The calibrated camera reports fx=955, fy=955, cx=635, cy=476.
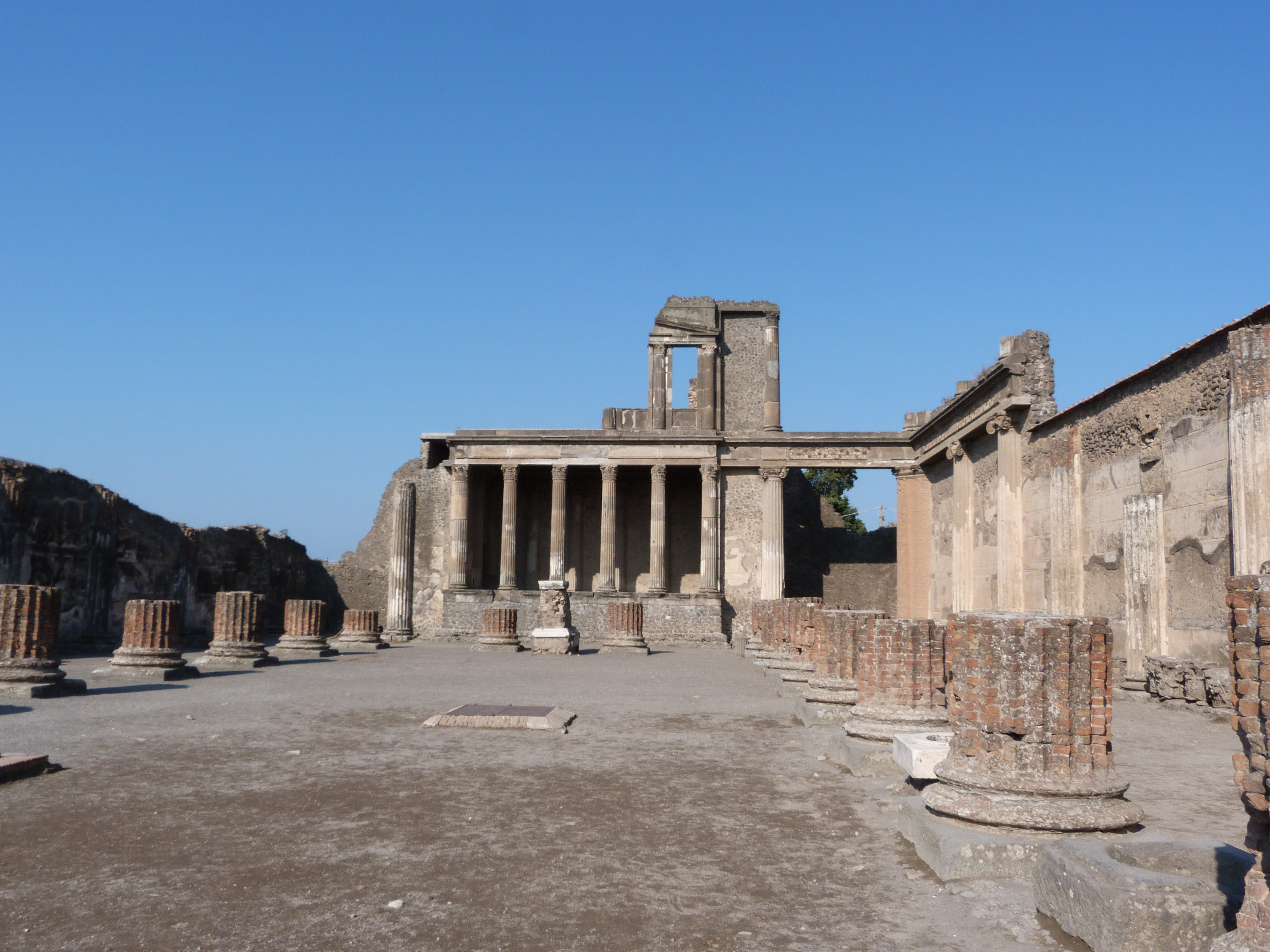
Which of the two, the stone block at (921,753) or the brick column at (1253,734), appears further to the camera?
the stone block at (921,753)

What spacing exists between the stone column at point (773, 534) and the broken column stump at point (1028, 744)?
2237 centimetres

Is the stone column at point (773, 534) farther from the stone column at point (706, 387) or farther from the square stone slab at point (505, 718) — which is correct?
the square stone slab at point (505, 718)

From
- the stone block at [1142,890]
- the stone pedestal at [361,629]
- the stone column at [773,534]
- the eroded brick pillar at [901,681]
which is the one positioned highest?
the stone column at [773,534]

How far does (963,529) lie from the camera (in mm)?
21812

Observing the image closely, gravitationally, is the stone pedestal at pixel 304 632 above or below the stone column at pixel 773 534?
below

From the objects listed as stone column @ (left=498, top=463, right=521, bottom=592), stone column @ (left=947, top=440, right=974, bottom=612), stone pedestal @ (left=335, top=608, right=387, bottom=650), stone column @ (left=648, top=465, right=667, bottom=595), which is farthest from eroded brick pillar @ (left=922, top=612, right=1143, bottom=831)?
stone column @ (left=498, top=463, right=521, bottom=592)

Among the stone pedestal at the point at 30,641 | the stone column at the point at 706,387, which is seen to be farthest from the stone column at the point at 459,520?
the stone pedestal at the point at 30,641

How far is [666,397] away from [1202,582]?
19.8 metres

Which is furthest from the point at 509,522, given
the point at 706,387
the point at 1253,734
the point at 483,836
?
the point at 1253,734

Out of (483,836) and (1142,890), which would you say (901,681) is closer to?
(483,836)

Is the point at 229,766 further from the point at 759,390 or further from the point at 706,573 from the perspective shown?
the point at 759,390

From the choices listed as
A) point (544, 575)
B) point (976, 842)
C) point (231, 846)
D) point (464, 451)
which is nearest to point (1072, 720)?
point (976, 842)

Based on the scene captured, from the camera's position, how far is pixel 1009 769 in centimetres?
449

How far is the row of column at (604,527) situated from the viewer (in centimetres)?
2677
